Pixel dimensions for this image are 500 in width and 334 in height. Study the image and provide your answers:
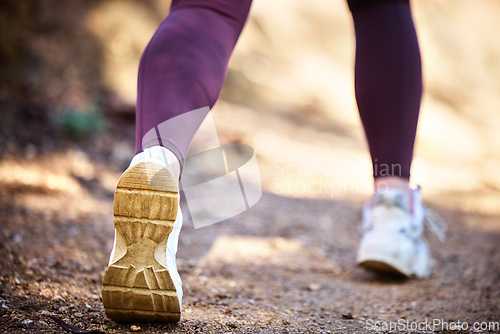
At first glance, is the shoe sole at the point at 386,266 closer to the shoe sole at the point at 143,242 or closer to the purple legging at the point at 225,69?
the purple legging at the point at 225,69

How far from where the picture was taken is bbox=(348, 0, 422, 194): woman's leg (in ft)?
3.58

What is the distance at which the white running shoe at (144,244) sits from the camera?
2.31 ft

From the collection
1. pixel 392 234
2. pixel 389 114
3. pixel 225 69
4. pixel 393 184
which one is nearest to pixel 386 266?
pixel 392 234

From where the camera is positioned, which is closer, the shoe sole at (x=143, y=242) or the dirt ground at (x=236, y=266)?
the shoe sole at (x=143, y=242)

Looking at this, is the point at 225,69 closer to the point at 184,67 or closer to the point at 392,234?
the point at 184,67

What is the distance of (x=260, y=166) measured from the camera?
3033 mm

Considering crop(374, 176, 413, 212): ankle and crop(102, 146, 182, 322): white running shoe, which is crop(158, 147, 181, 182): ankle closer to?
crop(102, 146, 182, 322): white running shoe

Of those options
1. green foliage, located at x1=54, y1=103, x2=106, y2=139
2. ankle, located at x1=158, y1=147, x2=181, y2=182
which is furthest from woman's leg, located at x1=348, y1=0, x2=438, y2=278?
green foliage, located at x1=54, y1=103, x2=106, y2=139

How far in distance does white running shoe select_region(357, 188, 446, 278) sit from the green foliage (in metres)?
1.83

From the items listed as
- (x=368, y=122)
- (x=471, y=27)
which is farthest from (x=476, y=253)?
(x=471, y=27)

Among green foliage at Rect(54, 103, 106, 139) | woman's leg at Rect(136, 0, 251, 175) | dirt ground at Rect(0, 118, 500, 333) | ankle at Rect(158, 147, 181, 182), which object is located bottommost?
dirt ground at Rect(0, 118, 500, 333)

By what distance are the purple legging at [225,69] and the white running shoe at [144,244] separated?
91 millimetres

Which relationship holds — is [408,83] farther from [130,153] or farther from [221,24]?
[130,153]

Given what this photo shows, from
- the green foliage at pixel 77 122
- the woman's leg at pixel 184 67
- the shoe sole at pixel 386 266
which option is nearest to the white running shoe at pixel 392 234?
the shoe sole at pixel 386 266
